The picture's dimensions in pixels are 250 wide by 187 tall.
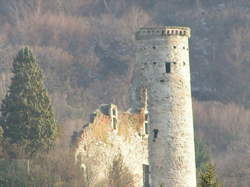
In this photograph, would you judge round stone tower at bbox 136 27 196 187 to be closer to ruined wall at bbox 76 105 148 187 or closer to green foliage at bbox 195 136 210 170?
ruined wall at bbox 76 105 148 187

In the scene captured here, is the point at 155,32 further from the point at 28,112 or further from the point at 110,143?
the point at 28,112

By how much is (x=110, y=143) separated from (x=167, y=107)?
3.13m

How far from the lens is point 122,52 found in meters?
111

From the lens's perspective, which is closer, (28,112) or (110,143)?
(28,112)

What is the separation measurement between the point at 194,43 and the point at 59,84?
17733 millimetres

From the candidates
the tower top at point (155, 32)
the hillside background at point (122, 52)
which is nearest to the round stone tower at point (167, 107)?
the tower top at point (155, 32)

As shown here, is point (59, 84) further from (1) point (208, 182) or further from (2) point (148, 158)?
(1) point (208, 182)

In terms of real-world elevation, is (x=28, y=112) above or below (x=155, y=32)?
below

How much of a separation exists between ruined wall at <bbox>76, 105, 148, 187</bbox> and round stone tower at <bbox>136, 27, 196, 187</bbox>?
0.51 meters

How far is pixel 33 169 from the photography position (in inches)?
2000

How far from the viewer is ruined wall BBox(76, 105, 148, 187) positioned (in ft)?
172

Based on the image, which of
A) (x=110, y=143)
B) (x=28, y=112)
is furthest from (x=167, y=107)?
(x=28, y=112)

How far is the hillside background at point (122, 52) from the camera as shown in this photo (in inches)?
3691

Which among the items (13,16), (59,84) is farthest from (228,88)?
→ (13,16)
